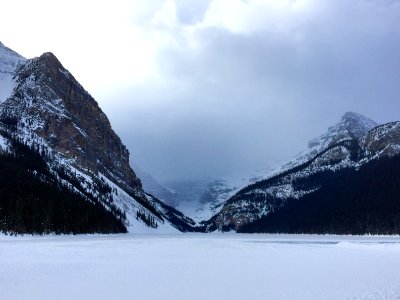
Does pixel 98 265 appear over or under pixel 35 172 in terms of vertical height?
under

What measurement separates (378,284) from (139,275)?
61.0 feet

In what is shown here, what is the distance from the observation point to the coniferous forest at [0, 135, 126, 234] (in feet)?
395

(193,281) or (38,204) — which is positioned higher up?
(38,204)

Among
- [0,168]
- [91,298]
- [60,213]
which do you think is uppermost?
[0,168]

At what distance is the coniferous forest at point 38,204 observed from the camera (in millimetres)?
120312

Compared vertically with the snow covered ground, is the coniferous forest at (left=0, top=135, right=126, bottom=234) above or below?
above

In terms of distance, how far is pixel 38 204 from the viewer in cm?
13412

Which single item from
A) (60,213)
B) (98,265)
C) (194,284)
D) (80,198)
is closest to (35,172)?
(80,198)

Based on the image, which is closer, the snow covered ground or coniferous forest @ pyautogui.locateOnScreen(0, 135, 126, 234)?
the snow covered ground

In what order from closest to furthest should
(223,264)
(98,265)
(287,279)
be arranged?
(287,279) < (98,265) < (223,264)

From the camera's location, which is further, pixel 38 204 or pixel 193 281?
pixel 38 204

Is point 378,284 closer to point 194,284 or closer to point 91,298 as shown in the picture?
point 194,284

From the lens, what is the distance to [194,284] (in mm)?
31641

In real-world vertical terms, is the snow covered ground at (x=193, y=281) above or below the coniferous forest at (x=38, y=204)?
below
